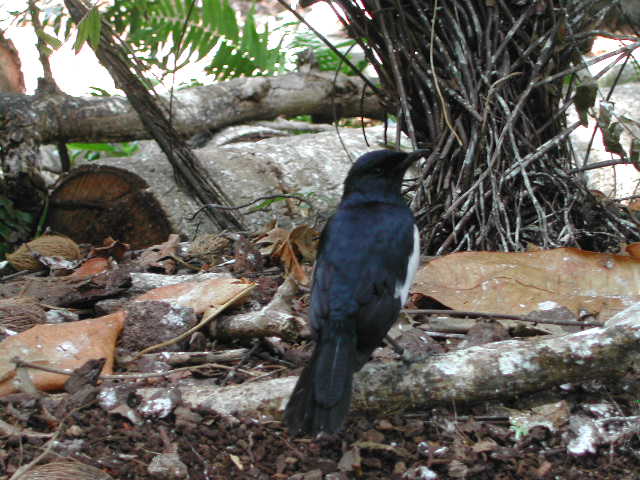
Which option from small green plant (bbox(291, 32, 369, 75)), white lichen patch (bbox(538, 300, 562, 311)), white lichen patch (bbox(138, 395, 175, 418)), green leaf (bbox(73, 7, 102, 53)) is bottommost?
white lichen patch (bbox(138, 395, 175, 418))

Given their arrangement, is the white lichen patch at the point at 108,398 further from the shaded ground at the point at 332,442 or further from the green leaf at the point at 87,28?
the green leaf at the point at 87,28

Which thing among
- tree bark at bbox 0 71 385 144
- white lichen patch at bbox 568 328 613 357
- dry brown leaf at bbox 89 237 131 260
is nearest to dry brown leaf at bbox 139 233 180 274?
dry brown leaf at bbox 89 237 131 260

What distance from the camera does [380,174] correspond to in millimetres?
3240

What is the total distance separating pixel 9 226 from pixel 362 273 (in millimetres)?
3047

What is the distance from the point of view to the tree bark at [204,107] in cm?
509

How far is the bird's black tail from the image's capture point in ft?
7.50

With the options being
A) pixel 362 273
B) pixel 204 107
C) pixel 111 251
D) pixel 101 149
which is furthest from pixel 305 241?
pixel 101 149

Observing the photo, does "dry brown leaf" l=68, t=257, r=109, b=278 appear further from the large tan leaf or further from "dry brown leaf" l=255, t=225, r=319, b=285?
the large tan leaf

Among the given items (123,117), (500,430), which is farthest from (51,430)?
(123,117)

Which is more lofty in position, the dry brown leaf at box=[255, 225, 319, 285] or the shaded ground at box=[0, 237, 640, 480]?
the dry brown leaf at box=[255, 225, 319, 285]

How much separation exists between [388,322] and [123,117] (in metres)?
3.25

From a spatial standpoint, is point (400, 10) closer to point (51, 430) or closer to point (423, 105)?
point (423, 105)

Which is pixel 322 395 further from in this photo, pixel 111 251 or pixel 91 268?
pixel 111 251

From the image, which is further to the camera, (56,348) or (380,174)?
(380,174)
